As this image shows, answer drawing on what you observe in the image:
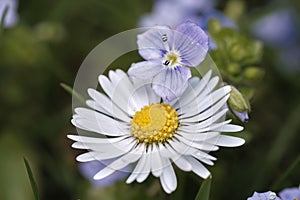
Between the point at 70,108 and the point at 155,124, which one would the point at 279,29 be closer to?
the point at 70,108

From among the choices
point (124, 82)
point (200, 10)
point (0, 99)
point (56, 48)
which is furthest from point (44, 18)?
point (124, 82)

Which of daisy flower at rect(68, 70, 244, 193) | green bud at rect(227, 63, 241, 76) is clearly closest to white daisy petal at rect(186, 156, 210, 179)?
daisy flower at rect(68, 70, 244, 193)

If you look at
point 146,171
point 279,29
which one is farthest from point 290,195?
point 279,29

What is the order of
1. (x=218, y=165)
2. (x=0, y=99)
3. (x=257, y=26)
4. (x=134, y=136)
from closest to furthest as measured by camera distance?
(x=134, y=136) < (x=218, y=165) < (x=0, y=99) < (x=257, y=26)

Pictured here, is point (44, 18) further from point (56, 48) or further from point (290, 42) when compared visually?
point (290, 42)

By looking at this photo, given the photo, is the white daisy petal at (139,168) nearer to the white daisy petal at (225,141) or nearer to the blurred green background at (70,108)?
the white daisy petal at (225,141)

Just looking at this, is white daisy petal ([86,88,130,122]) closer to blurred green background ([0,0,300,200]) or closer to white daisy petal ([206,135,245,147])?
white daisy petal ([206,135,245,147])
